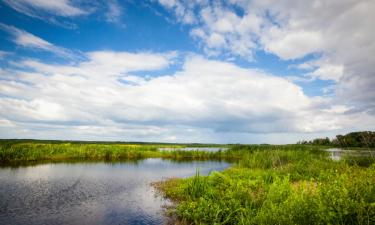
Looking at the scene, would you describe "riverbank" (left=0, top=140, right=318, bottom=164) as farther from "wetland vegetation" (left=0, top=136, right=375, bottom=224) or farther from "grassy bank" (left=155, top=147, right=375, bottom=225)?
"grassy bank" (left=155, top=147, right=375, bottom=225)

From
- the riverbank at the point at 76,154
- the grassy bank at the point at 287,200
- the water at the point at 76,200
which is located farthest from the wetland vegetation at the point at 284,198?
the riverbank at the point at 76,154

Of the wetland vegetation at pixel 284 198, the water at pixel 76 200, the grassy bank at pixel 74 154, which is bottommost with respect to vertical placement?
the water at pixel 76 200

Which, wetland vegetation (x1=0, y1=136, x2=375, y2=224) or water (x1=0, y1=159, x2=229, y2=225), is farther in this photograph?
water (x1=0, y1=159, x2=229, y2=225)

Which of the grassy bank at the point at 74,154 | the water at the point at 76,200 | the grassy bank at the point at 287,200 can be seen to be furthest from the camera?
the grassy bank at the point at 74,154

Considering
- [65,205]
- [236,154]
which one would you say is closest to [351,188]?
[65,205]

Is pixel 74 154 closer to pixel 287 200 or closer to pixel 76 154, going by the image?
pixel 76 154

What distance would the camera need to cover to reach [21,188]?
57.6 ft

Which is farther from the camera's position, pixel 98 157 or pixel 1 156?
pixel 98 157

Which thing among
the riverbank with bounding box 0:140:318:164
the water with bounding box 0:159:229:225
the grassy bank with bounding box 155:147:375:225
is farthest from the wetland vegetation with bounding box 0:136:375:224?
the riverbank with bounding box 0:140:318:164

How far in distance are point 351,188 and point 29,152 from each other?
3739 cm

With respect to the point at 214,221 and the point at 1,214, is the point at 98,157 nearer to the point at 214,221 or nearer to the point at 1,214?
the point at 1,214

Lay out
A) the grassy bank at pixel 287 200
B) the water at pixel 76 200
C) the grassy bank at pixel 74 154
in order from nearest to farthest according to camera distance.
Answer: the grassy bank at pixel 287 200 < the water at pixel 76 200 < the grassy bank at pixel 74 154

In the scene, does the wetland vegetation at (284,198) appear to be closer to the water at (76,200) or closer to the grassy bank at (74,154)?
Answer: the water at (76,200)

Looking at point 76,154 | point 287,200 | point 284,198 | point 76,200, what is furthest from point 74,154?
point 287,200
